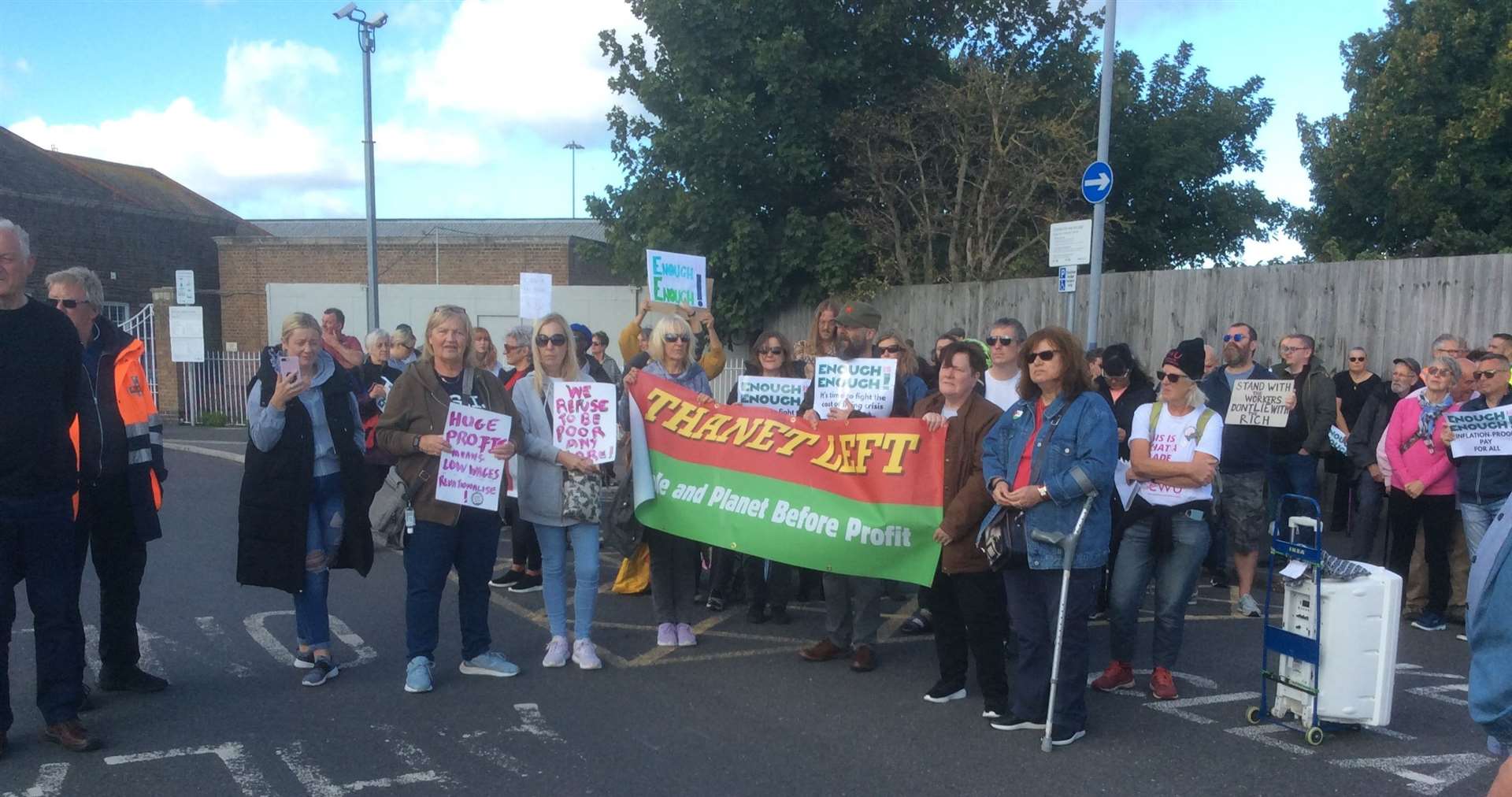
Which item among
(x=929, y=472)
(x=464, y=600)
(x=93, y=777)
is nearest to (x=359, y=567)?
(x=464, y=600)

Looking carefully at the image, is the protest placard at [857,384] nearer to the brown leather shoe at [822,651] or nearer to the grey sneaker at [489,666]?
the brown leather shoe at [822,651]

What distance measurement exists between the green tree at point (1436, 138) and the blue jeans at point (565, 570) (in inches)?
732

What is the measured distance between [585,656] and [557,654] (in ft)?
0.56

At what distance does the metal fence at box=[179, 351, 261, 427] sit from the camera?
2328cm

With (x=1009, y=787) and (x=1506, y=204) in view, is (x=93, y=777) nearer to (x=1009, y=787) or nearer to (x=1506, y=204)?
(x=1009, y=787)

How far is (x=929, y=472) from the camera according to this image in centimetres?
596

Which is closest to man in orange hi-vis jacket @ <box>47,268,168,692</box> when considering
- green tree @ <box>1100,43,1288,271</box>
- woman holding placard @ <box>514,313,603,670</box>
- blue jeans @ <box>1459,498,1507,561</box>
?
woman holding placard @ <box>514,313,603,670</box>

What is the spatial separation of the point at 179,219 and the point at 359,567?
37048 millimetres

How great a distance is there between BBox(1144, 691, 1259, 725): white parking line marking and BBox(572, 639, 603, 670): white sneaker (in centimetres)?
295

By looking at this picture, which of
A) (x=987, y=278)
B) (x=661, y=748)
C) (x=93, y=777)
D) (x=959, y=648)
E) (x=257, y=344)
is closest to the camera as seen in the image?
(x=93, y=777)

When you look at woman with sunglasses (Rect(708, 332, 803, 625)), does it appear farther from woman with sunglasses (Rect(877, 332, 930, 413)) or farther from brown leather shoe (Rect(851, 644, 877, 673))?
brown leather shoe (Rect(851, 644, 877, 673))

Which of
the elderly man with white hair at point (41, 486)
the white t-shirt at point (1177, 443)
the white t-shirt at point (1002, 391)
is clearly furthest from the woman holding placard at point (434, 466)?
the white t-shirt at point (1177, 443)

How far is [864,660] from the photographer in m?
6.24

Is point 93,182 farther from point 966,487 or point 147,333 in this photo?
point 966,487
